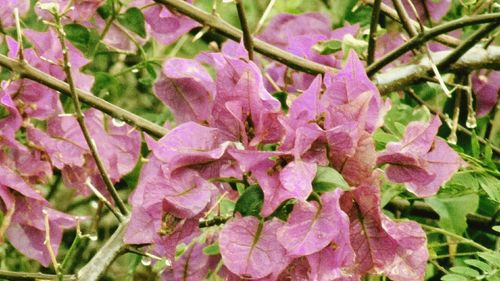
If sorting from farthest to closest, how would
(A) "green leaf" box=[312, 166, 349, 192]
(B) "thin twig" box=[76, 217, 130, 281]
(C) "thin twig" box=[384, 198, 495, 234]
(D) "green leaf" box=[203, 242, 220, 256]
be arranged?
(C) "thin twig" box=[384, 198, 495, 234]
(D) "green leaf" box=[203, 242, 220, 256]
(B) "thin twig" box=[76, 217, 130, 281]
(A) "green leaf" box=[312, 166, 349, 192]

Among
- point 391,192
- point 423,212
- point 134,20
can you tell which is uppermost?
point 134,20

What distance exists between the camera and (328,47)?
1056 millimetres

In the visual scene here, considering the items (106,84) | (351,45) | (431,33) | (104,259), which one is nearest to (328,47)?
(351,45)

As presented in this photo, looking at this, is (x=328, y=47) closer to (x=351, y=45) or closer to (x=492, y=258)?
(x=351, y=45)

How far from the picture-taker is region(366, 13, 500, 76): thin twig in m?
0.83

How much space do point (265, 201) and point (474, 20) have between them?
324 millimetres

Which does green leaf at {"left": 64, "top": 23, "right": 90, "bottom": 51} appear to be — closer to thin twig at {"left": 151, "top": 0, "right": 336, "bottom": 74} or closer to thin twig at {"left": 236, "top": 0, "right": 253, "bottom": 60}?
thin twig at {"left": 151, "top": 0, "right": 336, "bottom": 74}

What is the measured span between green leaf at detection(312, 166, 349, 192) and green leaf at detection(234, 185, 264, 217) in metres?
0.04

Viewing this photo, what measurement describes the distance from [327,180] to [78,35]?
0.55 meters

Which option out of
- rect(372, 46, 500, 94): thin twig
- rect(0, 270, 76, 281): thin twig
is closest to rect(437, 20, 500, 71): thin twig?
rect(372, 46, 500, 94): thin twig

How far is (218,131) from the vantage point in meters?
0.68

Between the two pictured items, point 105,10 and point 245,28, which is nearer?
point 245,28

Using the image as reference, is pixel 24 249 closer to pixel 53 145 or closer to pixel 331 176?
pixel 53 145

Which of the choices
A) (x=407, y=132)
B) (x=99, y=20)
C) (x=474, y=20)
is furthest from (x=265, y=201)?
(x=99, y=20)
